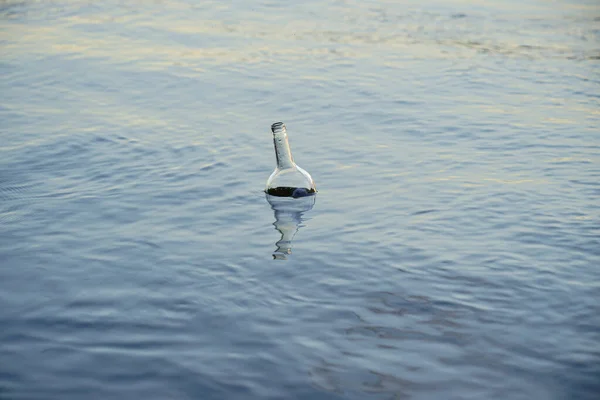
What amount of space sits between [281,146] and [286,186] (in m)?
0.37

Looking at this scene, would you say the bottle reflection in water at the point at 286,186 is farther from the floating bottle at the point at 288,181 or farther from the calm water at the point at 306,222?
the calm water at the point at 306,222

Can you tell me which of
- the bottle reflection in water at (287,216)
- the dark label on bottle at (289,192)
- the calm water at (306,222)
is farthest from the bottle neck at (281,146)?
the calm water at (306,222)

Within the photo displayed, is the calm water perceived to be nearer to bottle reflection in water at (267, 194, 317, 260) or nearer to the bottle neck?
bottle reflection in water at (267, 194, 317, 260)

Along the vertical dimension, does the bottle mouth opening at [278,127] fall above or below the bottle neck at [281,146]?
above

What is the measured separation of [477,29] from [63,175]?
343 inches

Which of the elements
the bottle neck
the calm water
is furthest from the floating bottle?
the calm water

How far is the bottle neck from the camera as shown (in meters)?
6.11

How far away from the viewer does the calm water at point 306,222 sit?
12.5 ft

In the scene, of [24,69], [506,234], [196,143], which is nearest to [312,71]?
[196,143]

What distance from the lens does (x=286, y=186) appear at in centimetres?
635

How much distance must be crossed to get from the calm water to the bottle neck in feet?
1.41

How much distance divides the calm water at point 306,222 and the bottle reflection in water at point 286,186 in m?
0.13

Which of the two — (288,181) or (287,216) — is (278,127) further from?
(287,216)

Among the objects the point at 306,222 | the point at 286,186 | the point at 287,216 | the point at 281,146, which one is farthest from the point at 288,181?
the point at 306,222
